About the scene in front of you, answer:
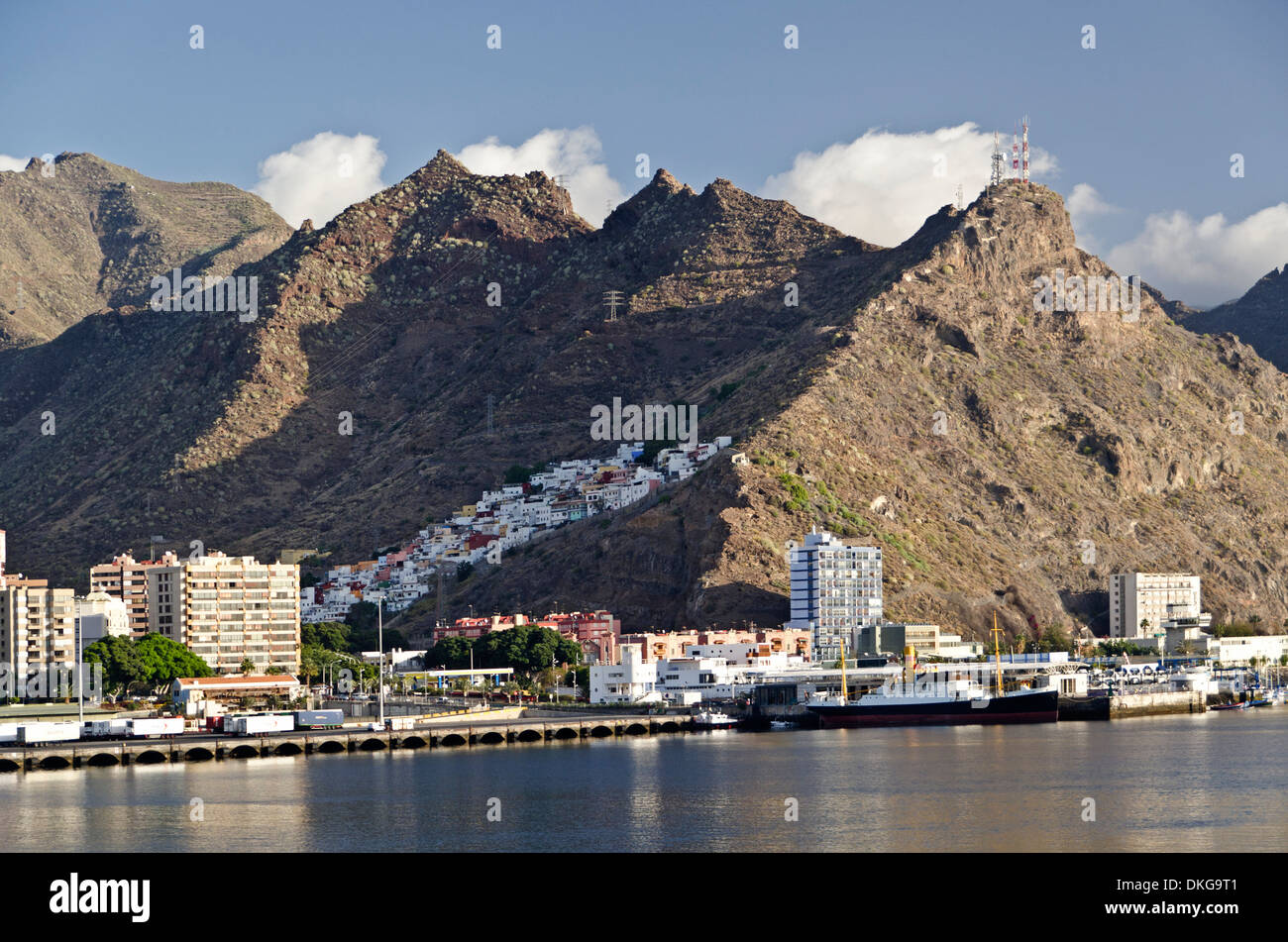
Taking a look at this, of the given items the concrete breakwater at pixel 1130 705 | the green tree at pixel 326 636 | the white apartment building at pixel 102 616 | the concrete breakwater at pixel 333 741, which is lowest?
the concrete breakwater at pixel 1130 705

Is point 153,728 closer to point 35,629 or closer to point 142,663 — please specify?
point 142,663

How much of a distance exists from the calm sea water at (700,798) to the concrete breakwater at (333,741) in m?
3.86

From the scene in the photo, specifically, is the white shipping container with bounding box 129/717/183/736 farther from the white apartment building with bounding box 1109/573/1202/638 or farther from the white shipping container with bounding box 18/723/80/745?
the white apartment building with bounding box 1109/573/1202/638

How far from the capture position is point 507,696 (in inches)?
6117

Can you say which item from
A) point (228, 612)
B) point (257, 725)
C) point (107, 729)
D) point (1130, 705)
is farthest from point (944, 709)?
point (228, 612)

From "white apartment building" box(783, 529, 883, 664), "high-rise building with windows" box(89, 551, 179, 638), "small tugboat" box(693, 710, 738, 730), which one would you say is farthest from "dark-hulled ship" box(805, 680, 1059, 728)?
"high-rise building with windows" box(89, 551, 179, 638)

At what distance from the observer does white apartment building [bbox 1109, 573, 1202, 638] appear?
195250mm

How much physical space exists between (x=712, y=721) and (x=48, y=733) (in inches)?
1963

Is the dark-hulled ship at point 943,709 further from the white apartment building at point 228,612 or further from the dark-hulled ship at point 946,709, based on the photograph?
the white apartment building at point 228,612

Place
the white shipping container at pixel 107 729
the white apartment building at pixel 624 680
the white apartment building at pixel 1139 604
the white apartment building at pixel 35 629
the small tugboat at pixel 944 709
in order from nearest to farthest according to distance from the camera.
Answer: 1. the white shipping container at pixel 107 729
2. the small tugboat at pixel 944 709
3. the white apartment building at pixel 624 680
4. the white apartment building at pixel 35 629
5. the white apartment building at pixel 1139 604

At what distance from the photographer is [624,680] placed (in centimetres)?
15150

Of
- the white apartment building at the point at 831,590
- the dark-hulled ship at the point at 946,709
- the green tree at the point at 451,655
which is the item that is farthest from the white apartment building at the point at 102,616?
the dark-hulled ship at the point at 946,709

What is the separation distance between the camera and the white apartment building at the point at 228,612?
16538cm
